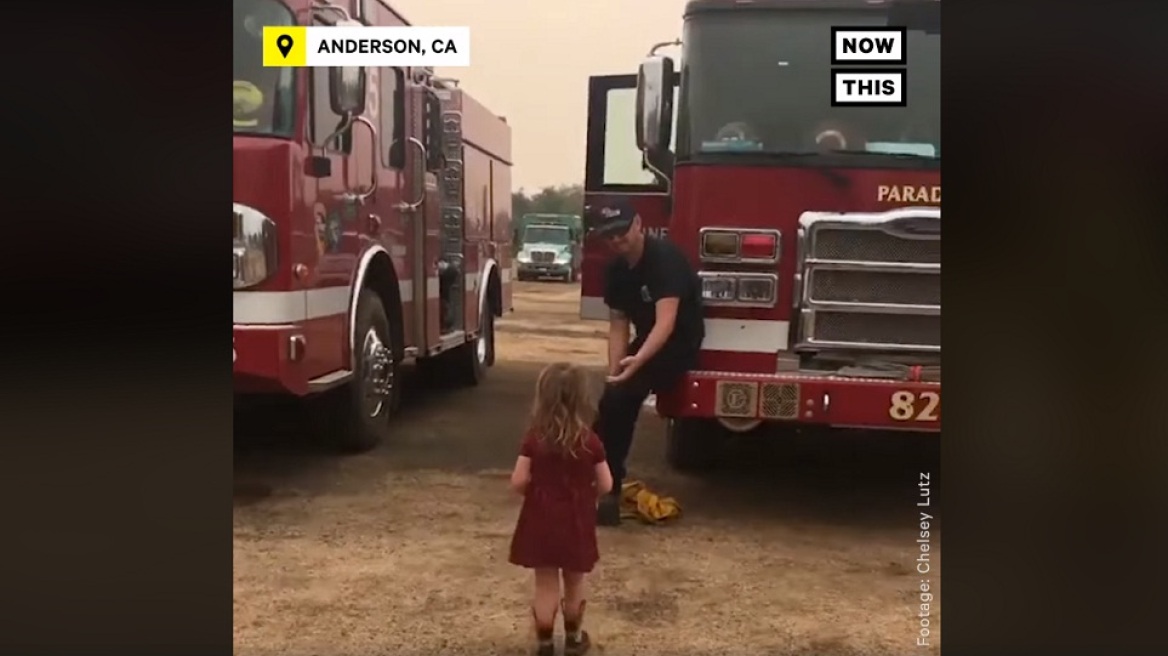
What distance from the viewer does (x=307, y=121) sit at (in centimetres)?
370

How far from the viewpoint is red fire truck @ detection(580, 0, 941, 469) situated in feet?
12.0

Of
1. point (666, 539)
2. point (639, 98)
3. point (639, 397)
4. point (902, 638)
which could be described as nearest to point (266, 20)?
point (639, 98)

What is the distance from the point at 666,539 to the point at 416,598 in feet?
2.63

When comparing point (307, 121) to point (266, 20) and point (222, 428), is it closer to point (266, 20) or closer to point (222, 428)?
point (266, 20)

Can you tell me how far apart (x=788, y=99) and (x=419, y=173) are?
137 cm

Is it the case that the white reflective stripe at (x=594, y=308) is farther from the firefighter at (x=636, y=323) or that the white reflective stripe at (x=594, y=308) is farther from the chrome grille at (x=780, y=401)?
the chrome grille at (x=780, y=401)

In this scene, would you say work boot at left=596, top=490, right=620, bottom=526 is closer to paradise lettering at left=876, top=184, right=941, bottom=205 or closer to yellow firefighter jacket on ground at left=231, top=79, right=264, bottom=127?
paradise lettering at left=876, top=184, right=941, bottom=205

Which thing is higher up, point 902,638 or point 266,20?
point 266,20

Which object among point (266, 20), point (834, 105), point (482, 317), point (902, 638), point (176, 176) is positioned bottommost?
point (902, 638)

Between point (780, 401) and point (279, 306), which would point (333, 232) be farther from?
point (780, 401)

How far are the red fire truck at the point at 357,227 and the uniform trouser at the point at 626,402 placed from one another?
57 centimetres

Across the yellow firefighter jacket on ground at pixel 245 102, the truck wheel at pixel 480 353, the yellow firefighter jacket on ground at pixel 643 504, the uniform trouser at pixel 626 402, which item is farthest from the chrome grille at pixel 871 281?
the yellow firefighter jacket on ground at pixel 245 102

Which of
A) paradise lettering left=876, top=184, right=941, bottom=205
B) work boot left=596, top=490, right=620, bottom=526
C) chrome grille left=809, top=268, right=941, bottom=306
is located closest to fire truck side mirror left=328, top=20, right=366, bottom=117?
work boot left=596, top=490, right=620, bottom=526

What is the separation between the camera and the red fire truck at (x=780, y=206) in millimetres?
3645
